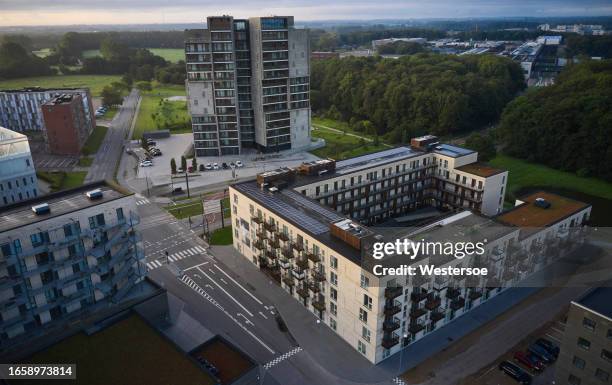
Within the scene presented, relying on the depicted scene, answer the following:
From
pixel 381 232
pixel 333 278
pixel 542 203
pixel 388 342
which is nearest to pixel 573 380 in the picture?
pixel 388 342

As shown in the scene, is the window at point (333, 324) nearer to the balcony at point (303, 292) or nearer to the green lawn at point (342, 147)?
the balcony at point (303, 292)

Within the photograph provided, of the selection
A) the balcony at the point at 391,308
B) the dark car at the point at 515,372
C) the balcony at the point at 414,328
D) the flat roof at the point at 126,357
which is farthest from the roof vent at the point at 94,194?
the dark car at the point at 515,372

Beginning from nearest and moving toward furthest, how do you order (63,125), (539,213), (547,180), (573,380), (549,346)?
(573,380)
(549,346)
(539,213)
(547,180)
(63,125)

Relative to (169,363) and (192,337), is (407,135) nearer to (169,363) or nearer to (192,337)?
(192,337)

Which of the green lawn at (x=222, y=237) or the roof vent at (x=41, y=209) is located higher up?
the roof vent at (x=41, y=209)

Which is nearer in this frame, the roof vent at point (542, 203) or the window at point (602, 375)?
the window at point (602, 375)

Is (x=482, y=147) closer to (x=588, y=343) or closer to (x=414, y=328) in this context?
(x=414, y=328)

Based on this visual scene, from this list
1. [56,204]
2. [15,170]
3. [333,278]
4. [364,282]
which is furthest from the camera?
[15,170]
